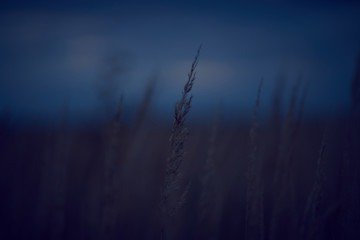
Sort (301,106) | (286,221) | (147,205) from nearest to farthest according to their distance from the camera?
(301,106) < (286,221) < (147,205)

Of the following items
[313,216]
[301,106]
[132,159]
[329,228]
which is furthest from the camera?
[132,159]

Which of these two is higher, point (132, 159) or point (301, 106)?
point (301, 106)

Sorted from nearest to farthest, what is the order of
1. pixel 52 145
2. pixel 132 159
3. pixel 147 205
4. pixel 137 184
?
pixel 132 159, pixel 52 145, pixel 137 184, pixel 147 205

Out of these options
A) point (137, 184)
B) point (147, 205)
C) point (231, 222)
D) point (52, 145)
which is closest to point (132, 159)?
point (137, 184)

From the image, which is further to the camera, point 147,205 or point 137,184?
point 147,205

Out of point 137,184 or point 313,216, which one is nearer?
point 313,216

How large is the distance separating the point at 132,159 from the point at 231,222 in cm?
162

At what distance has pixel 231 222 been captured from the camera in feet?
8.99

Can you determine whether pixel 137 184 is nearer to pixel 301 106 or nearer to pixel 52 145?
pixel 52 145

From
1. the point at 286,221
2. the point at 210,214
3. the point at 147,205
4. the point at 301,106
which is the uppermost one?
the point at 301,106

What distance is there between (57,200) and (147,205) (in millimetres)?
1459

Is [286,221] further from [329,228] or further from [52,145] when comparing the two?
[52,145]

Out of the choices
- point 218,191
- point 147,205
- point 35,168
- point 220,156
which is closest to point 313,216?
point 218,191

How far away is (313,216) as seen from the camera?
1296 mm
